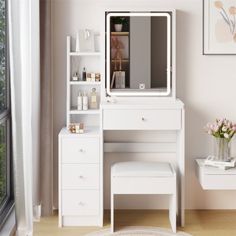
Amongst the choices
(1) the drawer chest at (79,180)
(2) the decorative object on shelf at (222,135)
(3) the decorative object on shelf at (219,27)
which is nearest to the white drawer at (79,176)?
(1) the drawer chest at (79,180)

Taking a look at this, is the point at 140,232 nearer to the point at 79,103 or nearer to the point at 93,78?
the point at 79,103

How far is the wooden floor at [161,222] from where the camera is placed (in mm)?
3781

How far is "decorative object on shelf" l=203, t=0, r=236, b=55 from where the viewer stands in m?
4.11

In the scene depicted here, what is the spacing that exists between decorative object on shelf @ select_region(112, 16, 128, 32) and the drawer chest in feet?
2.81

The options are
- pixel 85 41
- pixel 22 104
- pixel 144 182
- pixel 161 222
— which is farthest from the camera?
pixel 85 41

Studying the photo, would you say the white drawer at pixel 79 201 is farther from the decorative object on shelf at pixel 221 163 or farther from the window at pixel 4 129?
the decorative object on shelf at pixel 221 163

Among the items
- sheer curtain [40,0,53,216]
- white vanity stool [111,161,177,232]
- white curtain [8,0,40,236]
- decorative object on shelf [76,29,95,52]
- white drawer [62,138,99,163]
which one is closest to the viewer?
white curtain [8,0,40,236]

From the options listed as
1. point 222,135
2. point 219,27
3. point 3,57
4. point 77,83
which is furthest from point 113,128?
point 219,27

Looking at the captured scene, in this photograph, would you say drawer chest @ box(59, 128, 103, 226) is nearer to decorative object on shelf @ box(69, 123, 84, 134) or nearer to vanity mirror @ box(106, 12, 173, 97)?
decorative object on shelf @ box(69, 123, 84, 134)

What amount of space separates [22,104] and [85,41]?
1032 millimetres

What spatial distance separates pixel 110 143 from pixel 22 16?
1399 mm

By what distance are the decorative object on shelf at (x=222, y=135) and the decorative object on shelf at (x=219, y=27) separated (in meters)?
0.62

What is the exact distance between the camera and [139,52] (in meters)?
4.12

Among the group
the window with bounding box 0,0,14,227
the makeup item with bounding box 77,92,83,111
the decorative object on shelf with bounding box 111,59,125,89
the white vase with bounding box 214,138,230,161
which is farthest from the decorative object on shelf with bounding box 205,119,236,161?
the window with bounding box 0,0,14,227
